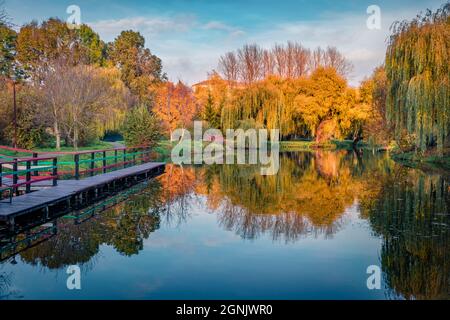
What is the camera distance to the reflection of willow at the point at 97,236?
675 cm

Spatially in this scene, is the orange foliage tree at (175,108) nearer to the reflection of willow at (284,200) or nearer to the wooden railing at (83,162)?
the wooden railing at (83,162)

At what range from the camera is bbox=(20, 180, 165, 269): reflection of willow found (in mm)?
6754

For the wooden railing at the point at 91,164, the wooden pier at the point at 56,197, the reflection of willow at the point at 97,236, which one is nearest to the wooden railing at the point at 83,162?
the wooden railing at the point at 91,164

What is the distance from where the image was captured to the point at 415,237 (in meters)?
8.03

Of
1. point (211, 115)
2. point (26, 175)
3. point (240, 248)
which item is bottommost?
point (240, 248)

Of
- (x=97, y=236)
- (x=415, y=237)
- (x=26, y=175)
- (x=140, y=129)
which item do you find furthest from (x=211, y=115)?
(x=415, y=237)

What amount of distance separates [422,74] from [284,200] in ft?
37.9

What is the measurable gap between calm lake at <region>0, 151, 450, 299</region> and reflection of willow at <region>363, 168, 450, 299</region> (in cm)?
2

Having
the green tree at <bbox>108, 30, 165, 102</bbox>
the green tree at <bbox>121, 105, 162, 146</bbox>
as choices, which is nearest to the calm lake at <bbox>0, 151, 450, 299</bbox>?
the green tree at <bbox>121, 105, 162, 146</bbox>

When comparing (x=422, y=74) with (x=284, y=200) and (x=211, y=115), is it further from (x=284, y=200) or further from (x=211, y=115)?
(x=211, y=115)

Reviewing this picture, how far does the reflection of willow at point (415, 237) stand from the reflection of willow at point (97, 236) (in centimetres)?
394

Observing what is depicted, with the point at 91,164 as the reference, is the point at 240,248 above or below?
below

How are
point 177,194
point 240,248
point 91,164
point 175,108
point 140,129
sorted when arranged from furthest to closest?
point 175,108 → point 140,129 → point 91,164 → point 177,194 → point 240,248
